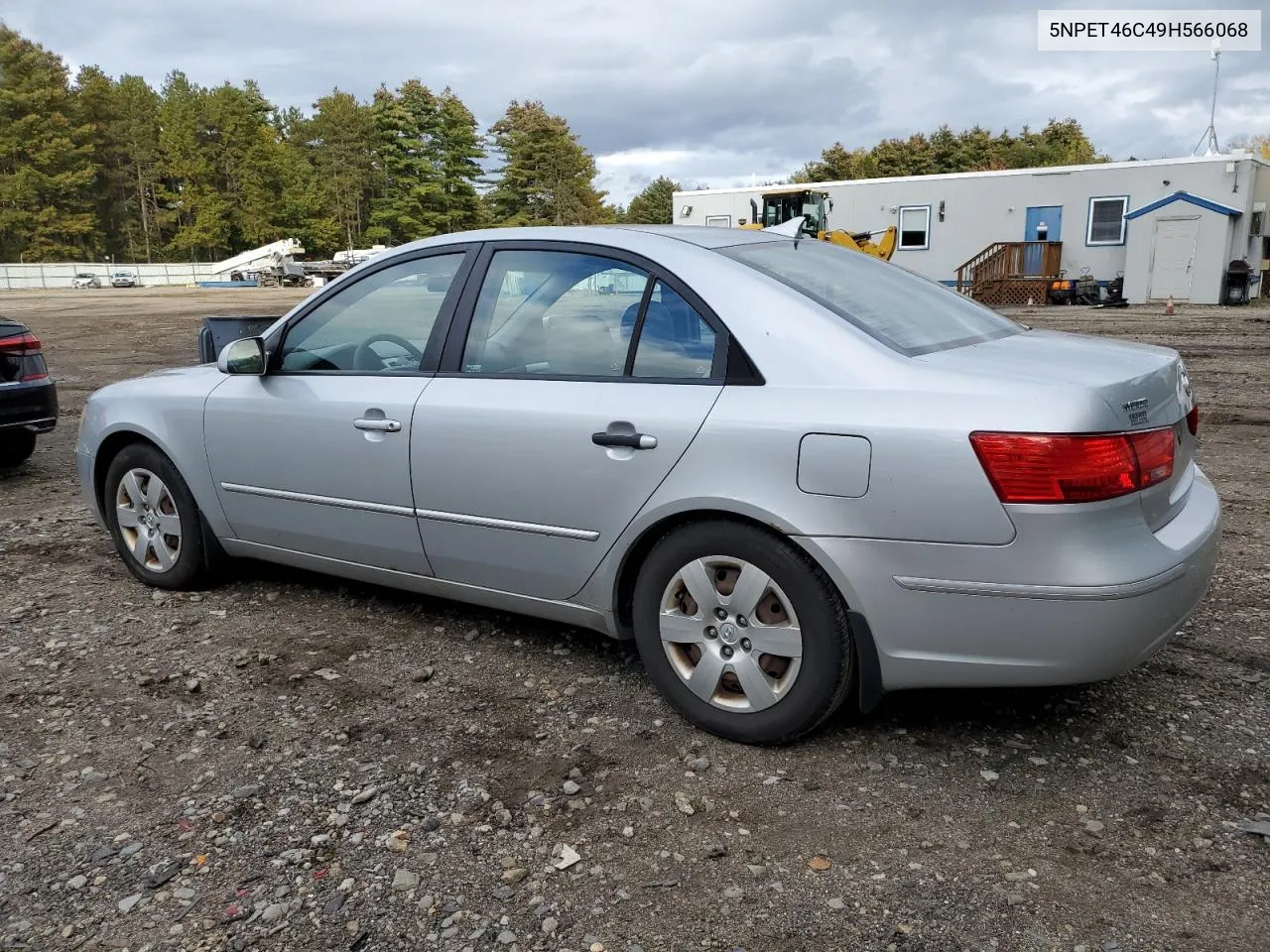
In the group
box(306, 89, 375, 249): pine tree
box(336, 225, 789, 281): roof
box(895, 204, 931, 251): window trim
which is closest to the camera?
box(336, 225, 789, 281): roof

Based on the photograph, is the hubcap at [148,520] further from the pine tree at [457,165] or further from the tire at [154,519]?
the pine tree at [457,165]

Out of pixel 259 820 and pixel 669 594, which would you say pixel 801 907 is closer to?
pixel 669 594

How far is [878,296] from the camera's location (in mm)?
3295

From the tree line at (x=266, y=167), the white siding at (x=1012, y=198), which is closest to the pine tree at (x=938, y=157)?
the tree line at (x=266, y=167)

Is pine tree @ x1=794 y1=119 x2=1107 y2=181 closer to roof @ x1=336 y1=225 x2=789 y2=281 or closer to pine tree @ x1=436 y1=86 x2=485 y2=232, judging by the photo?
pine tree @ x1=436 y1=86 x2=485 y2=232

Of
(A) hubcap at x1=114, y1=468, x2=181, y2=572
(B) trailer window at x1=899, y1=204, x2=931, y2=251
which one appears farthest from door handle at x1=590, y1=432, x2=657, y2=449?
(B) trailer window at x1=899, y1=204, x2=931, y2=251

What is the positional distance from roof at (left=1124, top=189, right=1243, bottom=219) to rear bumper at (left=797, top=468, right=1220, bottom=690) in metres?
26.2

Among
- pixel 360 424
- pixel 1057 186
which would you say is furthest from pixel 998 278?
pixel 360 424

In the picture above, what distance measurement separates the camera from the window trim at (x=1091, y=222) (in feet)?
87.6

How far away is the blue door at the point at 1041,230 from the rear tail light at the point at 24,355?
26355 mm

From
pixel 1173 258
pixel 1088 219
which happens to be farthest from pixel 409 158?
pixel 1173 258

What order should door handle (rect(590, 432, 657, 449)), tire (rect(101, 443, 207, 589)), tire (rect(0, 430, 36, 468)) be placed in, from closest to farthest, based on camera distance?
1. door handle (rect(590, 432, 657, 449))
2. tire (rect(101, 443, 207, 589))
3. tire (rect(0, 430, 36, 468))

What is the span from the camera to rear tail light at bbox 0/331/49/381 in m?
6.69

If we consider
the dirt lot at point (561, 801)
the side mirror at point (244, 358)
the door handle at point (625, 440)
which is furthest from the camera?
the side mirror at point (244, 358)
